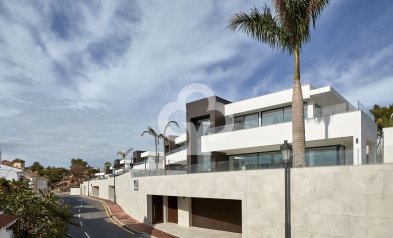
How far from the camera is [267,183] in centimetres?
1734

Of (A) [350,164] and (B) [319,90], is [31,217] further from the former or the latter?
(B) [319,90]

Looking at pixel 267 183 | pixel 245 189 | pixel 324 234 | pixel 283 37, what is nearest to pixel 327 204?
pixel 324 234

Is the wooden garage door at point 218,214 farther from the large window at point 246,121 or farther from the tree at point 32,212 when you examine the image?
the tree at point 32,212

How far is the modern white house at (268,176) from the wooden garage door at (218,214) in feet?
0.25

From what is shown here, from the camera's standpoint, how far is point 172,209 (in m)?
31.0

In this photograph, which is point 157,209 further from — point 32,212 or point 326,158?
point 32,212

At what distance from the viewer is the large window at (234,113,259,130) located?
26547 mm

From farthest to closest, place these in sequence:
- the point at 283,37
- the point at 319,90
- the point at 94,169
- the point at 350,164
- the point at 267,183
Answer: the point at 94,169 → the point at 319,90 → the point at 283,37 → the point at 267,183 → the point at 350,164

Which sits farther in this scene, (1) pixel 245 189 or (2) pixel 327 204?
(1) pixel 245 189

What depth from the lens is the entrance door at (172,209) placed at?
30.7 meters

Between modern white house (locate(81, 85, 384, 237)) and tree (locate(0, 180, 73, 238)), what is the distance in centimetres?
1010

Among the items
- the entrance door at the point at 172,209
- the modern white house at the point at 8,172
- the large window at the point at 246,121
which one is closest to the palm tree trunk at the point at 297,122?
the large window at the point at 246,121

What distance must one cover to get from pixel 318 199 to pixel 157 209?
19.6 meters

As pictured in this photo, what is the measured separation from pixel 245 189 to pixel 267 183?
1791 millimetres
